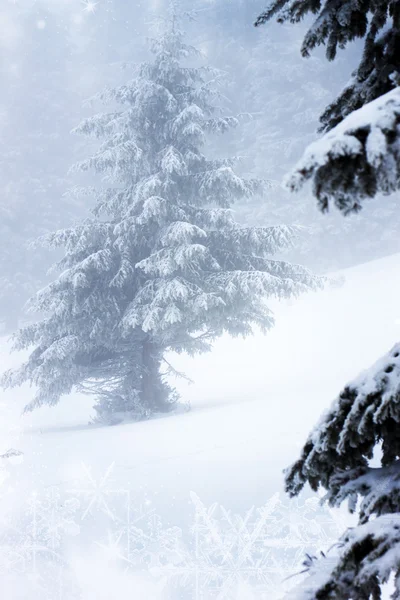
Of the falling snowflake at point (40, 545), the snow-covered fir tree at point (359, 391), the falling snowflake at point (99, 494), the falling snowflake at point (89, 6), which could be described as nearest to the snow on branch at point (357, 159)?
the snow-covered fir tree at point (359, 391)

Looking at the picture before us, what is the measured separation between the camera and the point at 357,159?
0.86 metres

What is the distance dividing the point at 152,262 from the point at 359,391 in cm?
796

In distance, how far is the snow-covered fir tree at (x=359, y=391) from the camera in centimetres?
86

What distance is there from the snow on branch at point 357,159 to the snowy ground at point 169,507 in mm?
3728

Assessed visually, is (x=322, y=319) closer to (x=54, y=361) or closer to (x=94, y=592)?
(x=54, y=361)

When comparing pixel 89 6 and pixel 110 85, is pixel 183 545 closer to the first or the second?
pixel 110 85

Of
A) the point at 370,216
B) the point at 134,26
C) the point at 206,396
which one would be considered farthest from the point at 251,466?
the point at 134,26

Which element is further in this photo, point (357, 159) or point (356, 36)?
point (356, 36)

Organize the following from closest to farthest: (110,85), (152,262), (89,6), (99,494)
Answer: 1. (99,494)
2. (152,262)
3. (110,85)
4. (89,6)

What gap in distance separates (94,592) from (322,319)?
15.0m

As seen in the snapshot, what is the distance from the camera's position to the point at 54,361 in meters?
9.59

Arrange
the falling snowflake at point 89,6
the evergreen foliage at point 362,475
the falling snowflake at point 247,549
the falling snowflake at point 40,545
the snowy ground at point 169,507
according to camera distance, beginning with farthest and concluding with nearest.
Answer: the falling snowflake at point 89,6, the falling snowflake at point 40,545, the snowy ground at point 169,507, the falling snowflake at point 247,549, the evergreen foliage at point 362,475

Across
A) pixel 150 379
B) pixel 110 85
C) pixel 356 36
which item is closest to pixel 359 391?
pixel 356 36

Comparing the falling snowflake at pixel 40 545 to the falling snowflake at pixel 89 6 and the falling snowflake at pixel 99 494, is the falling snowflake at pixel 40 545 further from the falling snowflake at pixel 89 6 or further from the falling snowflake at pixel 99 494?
the falling snowflake at pixel 89 6
